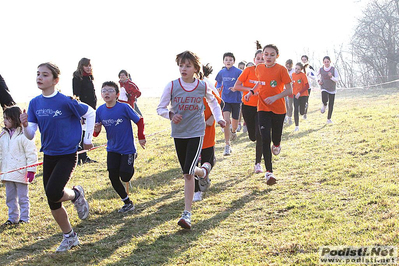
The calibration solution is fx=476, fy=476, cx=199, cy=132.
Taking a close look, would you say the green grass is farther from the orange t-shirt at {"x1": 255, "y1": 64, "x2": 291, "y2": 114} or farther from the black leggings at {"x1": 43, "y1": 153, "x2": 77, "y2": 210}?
the orange t-shirt at {"x1": 255, "y1": 64, "x2": 291, "y2": 114}

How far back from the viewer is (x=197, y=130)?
19.1 ft

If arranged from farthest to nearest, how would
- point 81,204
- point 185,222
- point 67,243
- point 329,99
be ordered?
point 329,99 < point 81,204 < point 185,222 < point 67,243

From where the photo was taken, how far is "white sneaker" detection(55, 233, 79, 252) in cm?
511

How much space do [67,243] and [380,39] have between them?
121 ft

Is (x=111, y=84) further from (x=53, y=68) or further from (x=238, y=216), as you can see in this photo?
(x=238, y=216)

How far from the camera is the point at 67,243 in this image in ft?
17.0

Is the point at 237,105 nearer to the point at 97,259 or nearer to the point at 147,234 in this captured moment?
the point at 147,234

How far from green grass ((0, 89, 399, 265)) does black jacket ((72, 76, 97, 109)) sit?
157cm

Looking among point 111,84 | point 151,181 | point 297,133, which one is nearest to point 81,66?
point 151,181

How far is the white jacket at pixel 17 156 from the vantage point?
20.5 ft

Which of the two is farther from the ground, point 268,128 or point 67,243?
point 268,128

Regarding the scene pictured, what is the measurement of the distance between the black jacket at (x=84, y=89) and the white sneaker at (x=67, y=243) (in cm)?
556

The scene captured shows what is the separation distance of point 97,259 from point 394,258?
109 inches

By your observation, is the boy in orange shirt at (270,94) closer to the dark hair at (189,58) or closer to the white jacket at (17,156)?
the dark hair at (189,58)
